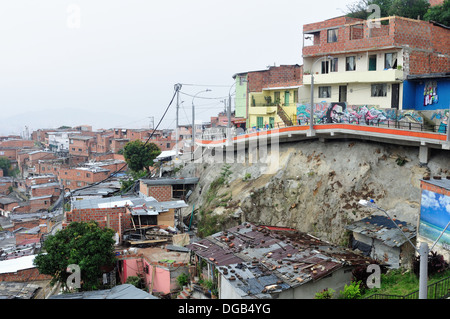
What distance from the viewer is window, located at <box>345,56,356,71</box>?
30.2 metres

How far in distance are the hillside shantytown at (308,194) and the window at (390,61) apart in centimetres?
13

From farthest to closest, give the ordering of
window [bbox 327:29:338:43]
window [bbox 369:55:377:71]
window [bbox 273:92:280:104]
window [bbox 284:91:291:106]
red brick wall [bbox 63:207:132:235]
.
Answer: window [bbox 273:92:280:104], window [bbox 284:91:291:106], window [bbox 327:29:338:43], window [bbox 369:55:377:71], red brick wall [bbox 63:207:132:235]

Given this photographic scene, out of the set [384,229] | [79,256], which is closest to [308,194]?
[384,229]

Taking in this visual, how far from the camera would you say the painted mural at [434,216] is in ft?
50.4

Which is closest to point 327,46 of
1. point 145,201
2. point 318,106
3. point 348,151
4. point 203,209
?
point 318,106

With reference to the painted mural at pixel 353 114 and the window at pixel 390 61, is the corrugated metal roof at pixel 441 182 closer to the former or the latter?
the painted mural at pixel 353 114

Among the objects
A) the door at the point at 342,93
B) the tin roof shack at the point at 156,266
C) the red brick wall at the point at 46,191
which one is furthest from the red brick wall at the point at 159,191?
the red brick wall at the point at 46,191

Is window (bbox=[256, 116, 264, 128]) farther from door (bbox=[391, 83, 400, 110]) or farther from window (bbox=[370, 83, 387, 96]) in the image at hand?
door (bbox=[391, 83, 400, 110])

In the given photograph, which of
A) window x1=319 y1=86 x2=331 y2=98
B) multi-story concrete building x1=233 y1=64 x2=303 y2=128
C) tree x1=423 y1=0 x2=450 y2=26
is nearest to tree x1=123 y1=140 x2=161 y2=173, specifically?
multi-story concrete building x1=233 y1=64 x2=303 y2=128

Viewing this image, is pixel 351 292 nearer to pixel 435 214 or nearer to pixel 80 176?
pixel 435 214

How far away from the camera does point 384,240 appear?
18141 mm

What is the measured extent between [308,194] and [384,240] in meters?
7.57

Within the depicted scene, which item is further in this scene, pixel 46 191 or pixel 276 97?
pixel 46 191
